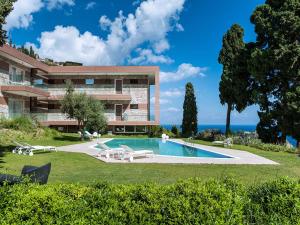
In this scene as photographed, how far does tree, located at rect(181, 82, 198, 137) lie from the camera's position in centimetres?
3762

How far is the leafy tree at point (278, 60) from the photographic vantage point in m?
22.8

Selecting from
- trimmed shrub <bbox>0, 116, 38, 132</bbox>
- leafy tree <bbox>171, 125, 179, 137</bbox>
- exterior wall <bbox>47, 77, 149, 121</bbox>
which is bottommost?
leafy tree <bbox>171, 125, 179, 137</bbox>

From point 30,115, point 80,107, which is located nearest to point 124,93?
point 30,115

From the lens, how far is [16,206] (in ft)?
14.7

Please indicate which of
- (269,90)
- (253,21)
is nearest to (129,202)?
(269,90)

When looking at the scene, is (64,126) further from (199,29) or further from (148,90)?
(199,29)

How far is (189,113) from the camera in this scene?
124ft

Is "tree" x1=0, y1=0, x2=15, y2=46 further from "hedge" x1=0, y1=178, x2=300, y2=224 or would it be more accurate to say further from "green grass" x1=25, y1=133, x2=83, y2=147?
"hedge" x1=0, y1=178, x2=300, y2=224

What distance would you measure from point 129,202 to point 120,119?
114 feet

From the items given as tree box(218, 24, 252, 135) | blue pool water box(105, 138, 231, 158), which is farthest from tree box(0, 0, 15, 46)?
tree box(218, 24, 252, 135)

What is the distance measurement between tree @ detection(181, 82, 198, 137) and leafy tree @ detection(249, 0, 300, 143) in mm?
12555

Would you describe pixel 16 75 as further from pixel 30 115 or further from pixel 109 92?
pixel 109 92

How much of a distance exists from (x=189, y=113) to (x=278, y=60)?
15.6 meters

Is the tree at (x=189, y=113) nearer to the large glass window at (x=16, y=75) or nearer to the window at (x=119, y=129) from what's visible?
the window at (x=119, y=129)
